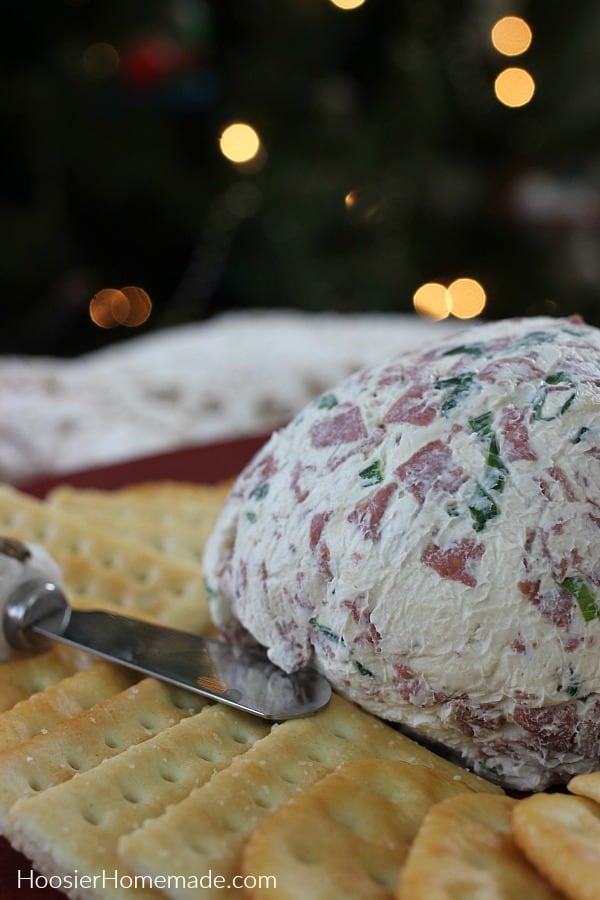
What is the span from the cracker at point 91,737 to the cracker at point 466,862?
402mm

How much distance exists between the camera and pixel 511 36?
12.1 feet

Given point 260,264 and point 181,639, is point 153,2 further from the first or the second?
point 181,639

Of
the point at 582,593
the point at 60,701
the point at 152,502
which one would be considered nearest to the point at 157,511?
the point at 152,502

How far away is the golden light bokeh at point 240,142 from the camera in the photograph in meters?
3.96

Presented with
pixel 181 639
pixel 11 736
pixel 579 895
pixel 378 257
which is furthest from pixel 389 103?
pixel 579 895

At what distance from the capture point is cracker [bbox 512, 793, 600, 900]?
2.98ft

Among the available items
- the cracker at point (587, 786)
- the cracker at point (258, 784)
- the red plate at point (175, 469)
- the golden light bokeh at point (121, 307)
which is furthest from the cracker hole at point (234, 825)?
the golden light bokeh at point (121, 307)

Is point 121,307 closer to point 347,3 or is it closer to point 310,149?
point 310,149

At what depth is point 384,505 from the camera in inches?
49.3

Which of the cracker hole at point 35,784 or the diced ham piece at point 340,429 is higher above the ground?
the diced ham piece at point 340,429

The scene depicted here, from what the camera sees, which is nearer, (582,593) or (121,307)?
(582,593)

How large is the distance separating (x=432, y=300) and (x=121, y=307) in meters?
1.43

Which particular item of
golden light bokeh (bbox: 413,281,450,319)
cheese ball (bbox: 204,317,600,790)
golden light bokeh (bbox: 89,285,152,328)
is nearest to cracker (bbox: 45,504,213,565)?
cheese ball (bbox: 204,317,600,790)

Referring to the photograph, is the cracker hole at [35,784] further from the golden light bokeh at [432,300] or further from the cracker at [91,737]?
the golden light bokeh at [432,300]
